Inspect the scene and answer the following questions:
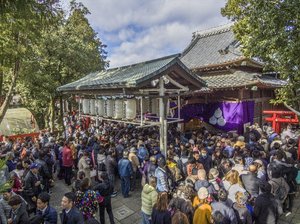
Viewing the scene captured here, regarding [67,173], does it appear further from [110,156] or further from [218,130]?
[218,130]

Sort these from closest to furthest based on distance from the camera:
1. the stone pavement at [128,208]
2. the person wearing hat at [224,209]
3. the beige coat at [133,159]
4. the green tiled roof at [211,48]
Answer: the person wearing hat at [224,209]
the stone pavement at [128,208]
the beige coat at [133,159]
the green tiled roof at [211,48]

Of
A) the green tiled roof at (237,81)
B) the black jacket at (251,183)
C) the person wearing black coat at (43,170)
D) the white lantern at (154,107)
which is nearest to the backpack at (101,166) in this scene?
the person wearing black coat at (43,170)

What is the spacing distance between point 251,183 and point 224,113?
320 inches

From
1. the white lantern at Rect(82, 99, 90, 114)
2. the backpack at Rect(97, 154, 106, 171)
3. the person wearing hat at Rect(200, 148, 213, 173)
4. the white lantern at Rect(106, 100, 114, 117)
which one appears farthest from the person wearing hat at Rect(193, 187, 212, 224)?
the white lantern at Rect(82, 99, 90, 114)

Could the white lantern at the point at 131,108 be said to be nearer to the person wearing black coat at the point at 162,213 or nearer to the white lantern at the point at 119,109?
the white lantern at the point at 119,109

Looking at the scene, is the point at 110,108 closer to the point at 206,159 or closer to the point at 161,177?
the point at 206,159

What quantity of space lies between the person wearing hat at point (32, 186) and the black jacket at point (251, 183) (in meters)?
5.46

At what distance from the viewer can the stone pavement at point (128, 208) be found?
649cm

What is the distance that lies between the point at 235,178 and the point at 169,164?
234 centimetres

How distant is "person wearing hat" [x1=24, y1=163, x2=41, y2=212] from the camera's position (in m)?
6.02

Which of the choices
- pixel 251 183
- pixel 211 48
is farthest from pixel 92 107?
pixel 211 48

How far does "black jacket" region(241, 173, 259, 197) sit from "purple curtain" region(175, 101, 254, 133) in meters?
7.53

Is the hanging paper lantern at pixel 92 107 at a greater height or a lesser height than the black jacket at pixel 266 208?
greater

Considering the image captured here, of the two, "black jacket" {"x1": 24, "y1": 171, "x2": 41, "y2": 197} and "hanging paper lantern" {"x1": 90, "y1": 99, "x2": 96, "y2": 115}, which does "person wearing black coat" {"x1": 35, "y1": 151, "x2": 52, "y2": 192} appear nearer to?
"black jacket" {"x1": 24, "y1": 171, "x2": 41, "y2": 197}
